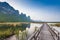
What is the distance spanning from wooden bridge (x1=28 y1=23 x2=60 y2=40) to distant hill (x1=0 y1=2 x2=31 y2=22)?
13.9 inches

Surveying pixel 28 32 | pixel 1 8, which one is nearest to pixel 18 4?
pixel 1 8

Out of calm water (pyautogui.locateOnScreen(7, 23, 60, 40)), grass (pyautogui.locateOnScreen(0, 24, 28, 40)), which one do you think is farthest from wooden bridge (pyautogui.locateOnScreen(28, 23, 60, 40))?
grass (pyautogui.locateOnScreen(0, 24, 28, 40))

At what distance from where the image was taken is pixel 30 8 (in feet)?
6.71

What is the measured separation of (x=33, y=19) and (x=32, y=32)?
23 centimetres

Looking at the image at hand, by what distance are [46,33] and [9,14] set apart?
76 cm

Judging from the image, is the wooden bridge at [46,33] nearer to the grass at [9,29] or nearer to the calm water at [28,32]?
the calm water at [28,32]

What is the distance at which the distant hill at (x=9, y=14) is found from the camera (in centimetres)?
188

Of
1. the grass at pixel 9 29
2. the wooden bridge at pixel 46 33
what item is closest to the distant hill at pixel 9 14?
the grass at pixel 9 29

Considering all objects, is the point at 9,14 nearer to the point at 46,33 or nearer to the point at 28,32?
the point at 28,32

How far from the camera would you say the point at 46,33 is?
7.11 ft

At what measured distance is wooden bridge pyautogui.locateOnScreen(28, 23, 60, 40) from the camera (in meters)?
2.09

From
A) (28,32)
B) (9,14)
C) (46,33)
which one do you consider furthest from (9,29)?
(46,33)

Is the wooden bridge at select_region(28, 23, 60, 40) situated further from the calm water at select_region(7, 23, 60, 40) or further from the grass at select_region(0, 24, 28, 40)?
the grass at select_region(0, 24, 28, 40)

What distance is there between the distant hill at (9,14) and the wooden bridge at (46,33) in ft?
1.16
